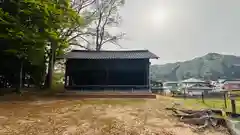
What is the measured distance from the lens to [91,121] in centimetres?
959

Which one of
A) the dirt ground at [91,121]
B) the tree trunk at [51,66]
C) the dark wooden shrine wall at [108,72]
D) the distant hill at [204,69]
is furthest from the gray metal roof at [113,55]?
the distant hill at [204,69]

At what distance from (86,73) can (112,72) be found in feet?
7.09

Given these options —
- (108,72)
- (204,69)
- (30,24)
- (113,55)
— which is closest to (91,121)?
(108,72)

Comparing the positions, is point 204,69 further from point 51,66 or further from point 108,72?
point 51,66

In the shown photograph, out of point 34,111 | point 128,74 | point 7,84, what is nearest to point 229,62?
point 128,74

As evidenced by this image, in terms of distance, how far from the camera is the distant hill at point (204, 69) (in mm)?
47781

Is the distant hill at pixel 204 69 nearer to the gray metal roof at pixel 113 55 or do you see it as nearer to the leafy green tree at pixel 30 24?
the gray metal roof at pixel 113 55

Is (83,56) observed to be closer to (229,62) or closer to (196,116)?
(196,116)

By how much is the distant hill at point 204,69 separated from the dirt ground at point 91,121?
39.9 meters

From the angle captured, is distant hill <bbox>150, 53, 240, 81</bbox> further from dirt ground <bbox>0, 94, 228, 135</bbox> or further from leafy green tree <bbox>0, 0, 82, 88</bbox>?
dirt ground <bbox>0, 94, 228, 135</bbox>

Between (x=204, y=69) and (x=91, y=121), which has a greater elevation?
(x=204, y=69)

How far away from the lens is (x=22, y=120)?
9.67 meters

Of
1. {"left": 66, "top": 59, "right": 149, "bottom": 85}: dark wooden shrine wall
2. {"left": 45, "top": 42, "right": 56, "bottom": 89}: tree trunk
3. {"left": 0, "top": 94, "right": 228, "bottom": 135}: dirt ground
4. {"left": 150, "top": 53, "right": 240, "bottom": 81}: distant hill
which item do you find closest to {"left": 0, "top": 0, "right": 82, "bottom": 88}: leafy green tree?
{"left": 45, "top": 42, "right": 56, "bottom": 89}: tree trunk

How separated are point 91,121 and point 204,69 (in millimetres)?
44599
